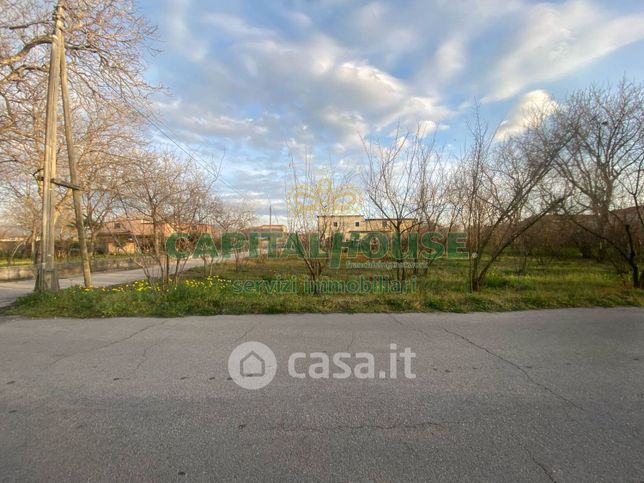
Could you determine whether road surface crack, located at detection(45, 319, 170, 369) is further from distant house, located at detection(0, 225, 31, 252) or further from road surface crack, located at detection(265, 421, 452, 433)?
distant house, located at detection(0, 225, 31, 252)

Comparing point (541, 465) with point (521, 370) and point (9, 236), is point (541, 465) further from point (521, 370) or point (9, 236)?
point (9, 236)

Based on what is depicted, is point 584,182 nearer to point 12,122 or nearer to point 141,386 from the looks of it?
point 141,386

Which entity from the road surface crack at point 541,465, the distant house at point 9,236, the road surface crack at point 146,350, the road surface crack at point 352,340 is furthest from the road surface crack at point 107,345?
the distant house at point 9,236

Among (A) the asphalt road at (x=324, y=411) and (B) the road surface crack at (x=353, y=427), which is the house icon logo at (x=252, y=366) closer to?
(A) the asphalt road at (x=324, y=411)

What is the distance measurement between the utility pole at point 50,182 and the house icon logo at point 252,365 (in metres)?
5.67

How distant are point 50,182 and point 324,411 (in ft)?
26.3

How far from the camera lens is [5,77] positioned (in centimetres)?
766

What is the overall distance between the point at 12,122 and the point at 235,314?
9428 millimetres

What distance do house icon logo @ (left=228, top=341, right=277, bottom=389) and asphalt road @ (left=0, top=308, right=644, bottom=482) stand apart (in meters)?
0.11

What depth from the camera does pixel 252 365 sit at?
11.2ft

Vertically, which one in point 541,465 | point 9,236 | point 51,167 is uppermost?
point 51,167

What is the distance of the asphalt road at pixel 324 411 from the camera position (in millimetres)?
1876

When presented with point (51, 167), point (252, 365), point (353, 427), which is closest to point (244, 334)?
point (252, 365)

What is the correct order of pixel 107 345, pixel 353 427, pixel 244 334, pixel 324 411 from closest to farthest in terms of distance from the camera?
pixel 353 427, pixel 324 411, pixel 107 345, pixel 244 334
